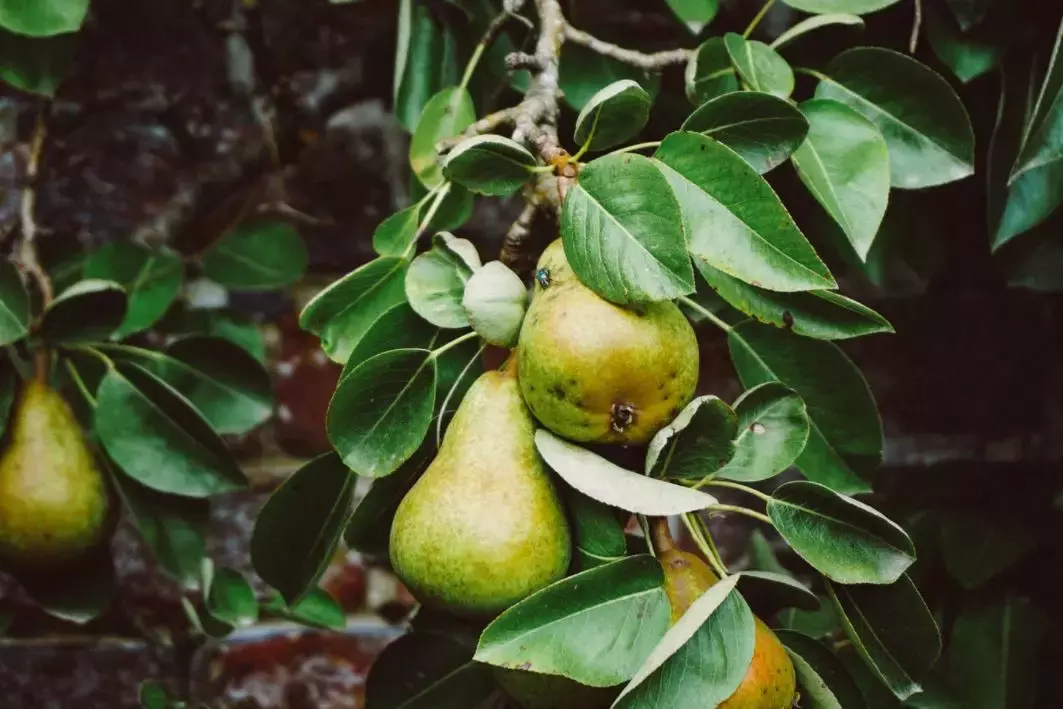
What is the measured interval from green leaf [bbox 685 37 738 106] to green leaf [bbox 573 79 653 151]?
95 millimetres

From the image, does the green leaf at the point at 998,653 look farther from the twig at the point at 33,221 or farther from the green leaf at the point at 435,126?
the twig at the point at 33,221

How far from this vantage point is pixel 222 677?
2.51ft

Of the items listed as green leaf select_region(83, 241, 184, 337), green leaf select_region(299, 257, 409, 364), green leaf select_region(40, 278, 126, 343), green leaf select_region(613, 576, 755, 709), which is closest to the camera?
green leaf select_region(613, 576, 755, 709)

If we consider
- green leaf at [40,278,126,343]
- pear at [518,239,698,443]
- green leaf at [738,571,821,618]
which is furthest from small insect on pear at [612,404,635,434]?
green leaf at [40,278,126,343]

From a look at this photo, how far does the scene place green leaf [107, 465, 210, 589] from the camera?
1.98 ft

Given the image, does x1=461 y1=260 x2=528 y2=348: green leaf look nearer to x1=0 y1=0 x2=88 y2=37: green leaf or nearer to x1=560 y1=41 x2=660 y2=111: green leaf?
x1=560 y1=41 x2=660 y2=111: green leaf

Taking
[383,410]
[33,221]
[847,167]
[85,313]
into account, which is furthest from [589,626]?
[33,221]

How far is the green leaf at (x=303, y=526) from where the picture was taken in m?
0.50

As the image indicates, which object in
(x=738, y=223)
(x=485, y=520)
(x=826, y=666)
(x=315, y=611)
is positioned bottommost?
(x=315, y=611)

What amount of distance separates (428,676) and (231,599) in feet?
0.75

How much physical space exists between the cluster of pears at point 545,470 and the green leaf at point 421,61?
24 centimetres

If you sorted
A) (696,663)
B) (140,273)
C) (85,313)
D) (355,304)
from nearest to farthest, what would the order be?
1. (696,663)
2. (355,304)
3. (85,313)
4. (140,273)

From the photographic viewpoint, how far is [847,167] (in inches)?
19.0

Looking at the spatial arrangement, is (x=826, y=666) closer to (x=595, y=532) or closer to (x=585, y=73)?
(x=595, y=532)
